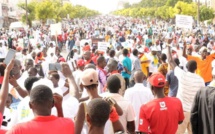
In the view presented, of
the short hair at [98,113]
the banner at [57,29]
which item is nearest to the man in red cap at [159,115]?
the short hair at [98,113]

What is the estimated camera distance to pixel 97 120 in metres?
3.46

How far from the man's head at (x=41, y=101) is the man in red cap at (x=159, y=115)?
5.05ft

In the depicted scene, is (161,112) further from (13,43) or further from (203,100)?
(13,43)

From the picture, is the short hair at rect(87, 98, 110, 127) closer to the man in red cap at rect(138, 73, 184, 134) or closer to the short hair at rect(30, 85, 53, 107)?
the short hair at rect(30, 85, 53, 107)

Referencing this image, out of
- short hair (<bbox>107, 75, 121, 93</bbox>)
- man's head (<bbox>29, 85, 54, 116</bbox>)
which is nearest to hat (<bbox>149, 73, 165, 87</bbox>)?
short hair (<bbox>107, 75, 121, 93</bbox>)

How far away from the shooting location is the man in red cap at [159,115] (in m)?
4.63

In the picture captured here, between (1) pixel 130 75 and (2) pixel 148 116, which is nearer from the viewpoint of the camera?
(2) pixel 148 116

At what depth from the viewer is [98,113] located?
3.46m

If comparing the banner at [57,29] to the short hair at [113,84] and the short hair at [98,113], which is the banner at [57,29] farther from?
the short hair at [98,113]

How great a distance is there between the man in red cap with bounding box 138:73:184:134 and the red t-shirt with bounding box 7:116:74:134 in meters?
1.48

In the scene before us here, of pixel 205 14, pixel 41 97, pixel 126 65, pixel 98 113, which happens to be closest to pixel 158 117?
pixel 98 113

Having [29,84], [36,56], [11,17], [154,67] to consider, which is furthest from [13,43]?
[11,17]

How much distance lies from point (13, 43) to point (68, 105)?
21203 millimetres

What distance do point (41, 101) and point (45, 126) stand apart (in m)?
0.22
